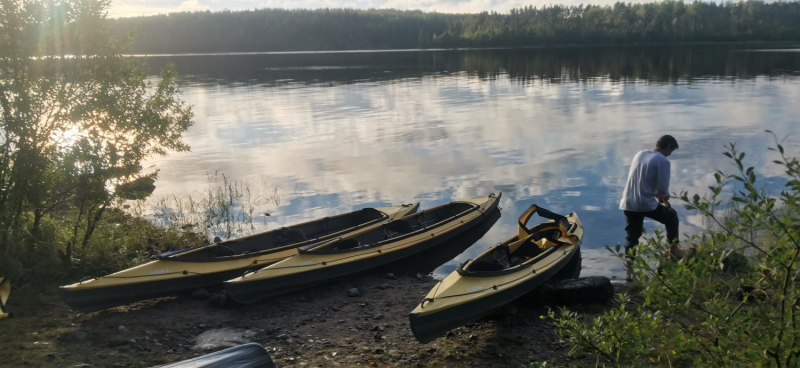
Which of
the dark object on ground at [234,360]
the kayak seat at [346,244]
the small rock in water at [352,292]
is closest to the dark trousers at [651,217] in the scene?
the small rock in water at [352,292]

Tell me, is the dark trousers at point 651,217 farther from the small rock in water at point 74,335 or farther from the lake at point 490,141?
the small rock in water at point 74,335

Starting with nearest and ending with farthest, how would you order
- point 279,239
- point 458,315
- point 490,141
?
point 458,315 → point 279,239 → point 490,141

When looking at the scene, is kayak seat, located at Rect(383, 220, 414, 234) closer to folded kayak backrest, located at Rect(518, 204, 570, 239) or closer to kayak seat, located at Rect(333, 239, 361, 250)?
kayak seat, located at Rect(333, 239, 361, 250)

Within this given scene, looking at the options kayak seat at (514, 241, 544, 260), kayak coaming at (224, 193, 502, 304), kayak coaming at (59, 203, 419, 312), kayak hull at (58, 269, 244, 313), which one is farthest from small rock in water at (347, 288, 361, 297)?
kayak seat at (514, 241, 544, 260)

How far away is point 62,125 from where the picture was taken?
353 inches

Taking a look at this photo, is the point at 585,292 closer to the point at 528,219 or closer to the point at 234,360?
the point at 528,219

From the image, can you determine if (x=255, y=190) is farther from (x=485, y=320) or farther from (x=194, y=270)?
(x=485, y=320)

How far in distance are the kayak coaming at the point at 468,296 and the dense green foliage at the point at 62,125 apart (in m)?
5.87

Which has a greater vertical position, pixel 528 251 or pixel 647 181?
pixel 647 181

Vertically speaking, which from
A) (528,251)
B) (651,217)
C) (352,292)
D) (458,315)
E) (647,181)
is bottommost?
(352,292)

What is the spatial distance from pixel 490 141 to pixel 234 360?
18.7 metres

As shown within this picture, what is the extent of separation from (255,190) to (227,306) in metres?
8.37

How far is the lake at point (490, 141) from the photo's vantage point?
1502 cm

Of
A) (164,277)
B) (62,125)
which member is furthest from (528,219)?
(62,125)
